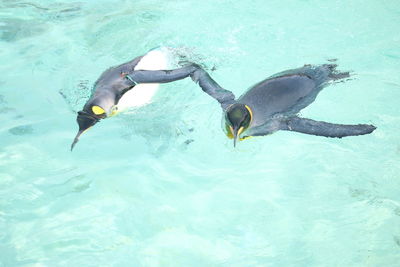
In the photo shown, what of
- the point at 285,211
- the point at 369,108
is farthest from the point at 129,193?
the point at 369,108

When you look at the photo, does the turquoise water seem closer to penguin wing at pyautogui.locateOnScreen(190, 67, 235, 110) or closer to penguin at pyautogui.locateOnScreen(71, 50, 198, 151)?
penguin at pyautogui.locateOnScreen(71, 50, 198, 151)

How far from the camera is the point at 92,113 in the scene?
332 centimetres

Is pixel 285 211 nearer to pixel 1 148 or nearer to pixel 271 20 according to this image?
pixel 1 148

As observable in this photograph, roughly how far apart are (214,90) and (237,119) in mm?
879

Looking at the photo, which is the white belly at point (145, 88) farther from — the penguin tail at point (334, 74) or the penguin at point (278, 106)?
the penguin tail at point (334, 74)

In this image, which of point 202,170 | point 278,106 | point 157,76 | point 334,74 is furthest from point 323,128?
point 157,76

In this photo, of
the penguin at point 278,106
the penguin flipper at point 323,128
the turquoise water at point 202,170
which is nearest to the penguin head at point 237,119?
the penguin at point 278,106

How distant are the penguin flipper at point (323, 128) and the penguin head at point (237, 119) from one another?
1.46 feet

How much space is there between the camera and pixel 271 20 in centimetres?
600

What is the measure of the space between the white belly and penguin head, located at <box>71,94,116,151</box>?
28cm

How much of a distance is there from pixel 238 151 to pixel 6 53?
12.7 feet

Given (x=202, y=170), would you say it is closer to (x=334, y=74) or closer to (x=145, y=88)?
(x=145, y=88)

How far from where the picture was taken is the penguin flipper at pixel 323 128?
10.7ft

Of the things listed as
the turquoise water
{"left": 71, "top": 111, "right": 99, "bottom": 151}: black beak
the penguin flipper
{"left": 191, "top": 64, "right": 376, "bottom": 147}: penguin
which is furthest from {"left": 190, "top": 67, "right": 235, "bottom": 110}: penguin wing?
{"left": 71, "top": 111, "right": 99, "bottom": 151}: black beak
